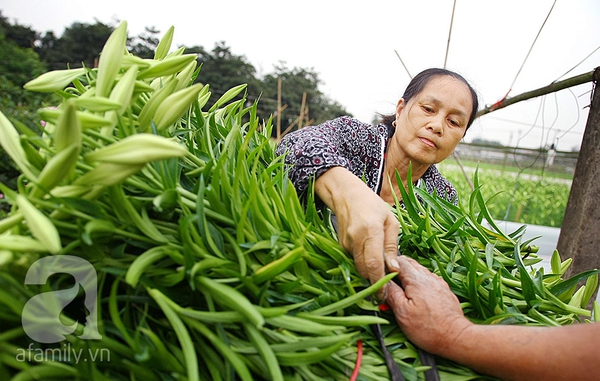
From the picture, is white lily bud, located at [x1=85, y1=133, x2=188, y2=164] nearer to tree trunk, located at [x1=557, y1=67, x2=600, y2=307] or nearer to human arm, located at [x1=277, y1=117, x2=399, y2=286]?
human arm, located at [x1=277, y1=117, x2=399, y2=286]

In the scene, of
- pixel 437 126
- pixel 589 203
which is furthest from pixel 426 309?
pixel 589 203

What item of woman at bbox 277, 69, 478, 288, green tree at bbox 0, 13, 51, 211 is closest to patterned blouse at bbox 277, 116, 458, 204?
woman at bbox 277, 69, 478, 288

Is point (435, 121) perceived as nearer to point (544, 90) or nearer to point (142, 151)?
point (544, 90)

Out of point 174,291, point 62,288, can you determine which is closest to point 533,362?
point 174,291

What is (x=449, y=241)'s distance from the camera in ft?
2.39

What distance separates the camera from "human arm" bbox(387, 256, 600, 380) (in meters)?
0.49

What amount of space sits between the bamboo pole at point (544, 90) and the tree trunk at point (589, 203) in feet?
0.12

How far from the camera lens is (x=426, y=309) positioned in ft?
1.78

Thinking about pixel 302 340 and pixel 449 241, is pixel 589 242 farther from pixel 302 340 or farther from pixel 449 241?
pixel 302 340

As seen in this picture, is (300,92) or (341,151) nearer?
(341,151)

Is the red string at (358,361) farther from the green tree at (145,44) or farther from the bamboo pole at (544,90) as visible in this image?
the green tree at (145,44)

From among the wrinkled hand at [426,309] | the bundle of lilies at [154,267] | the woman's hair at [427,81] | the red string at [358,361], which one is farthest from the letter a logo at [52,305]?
the woman's hair at [427,81]

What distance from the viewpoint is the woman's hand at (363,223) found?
0.56 metres

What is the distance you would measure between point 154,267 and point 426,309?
1.21 ft
